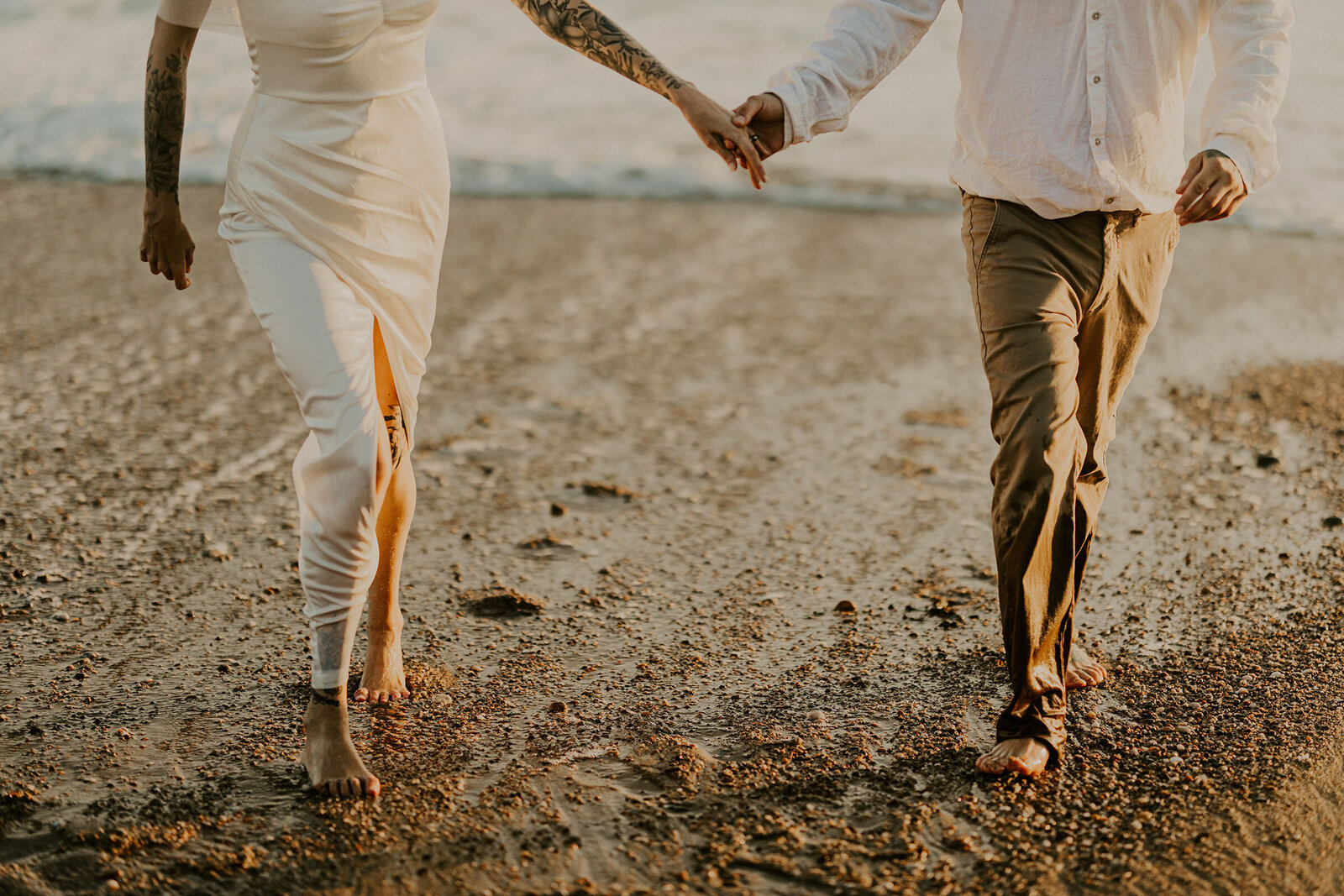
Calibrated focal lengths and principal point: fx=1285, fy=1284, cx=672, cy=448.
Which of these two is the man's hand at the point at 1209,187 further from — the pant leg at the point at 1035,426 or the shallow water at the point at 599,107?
the shallow water at the point at 599,107

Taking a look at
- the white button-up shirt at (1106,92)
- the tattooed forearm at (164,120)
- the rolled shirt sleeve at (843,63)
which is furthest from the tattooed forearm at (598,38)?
the tattooed forearm at (164,120)

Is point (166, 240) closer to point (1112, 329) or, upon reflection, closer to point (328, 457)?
point (328, 457)

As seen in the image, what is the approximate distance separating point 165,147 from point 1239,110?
253 centimetres

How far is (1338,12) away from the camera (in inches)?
696

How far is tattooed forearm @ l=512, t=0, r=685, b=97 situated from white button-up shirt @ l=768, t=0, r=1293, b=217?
758 mm

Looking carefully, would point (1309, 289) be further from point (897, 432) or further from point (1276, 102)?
point (1276, 102)

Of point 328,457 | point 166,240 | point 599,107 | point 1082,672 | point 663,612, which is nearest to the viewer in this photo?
point 328,457

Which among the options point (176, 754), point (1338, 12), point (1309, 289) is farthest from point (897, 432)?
point (1338, 12)

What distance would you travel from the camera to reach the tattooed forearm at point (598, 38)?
10.5ft

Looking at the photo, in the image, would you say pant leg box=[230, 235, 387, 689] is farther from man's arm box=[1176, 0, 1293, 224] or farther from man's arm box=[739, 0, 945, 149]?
man's arm box=[1176, 0, 1293, 224]

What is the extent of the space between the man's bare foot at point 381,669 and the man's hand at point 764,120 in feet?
5.11

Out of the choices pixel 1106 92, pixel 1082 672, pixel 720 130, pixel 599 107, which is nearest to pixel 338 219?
pixel 720 130

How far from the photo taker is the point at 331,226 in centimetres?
293

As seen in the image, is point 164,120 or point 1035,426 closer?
point 1035,426
